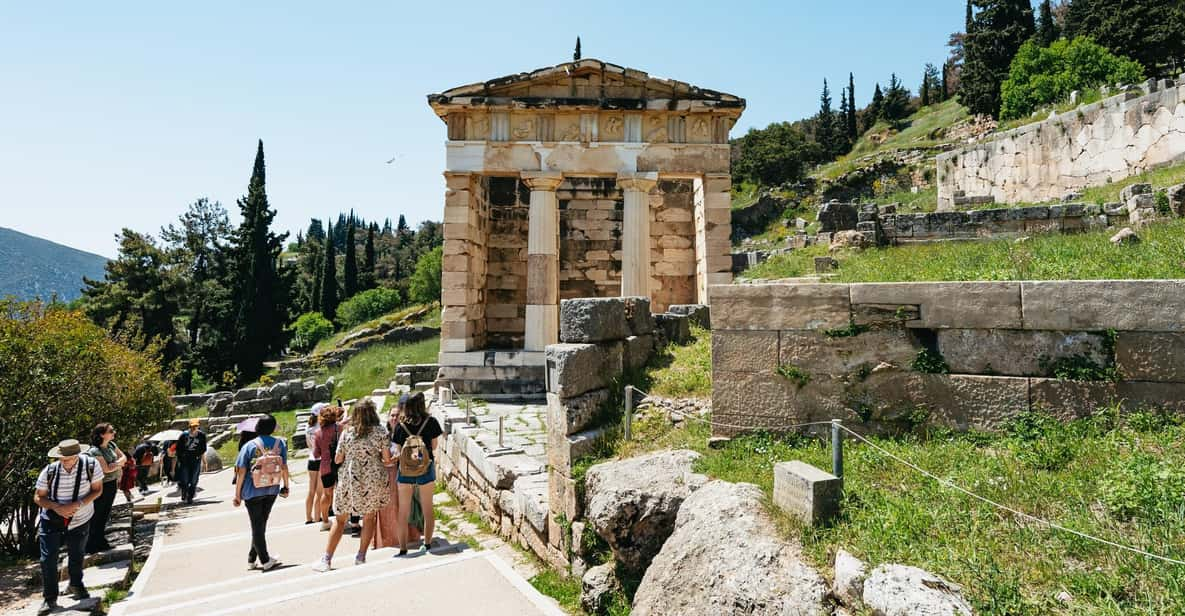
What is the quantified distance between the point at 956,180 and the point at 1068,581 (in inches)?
1172

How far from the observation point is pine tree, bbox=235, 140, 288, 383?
3800cm

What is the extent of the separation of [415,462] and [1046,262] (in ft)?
25.4

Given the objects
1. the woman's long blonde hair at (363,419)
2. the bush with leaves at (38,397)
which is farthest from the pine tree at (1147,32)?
the bush with leaves at (38,397)

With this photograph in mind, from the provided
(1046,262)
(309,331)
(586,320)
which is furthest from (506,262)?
(309,331)

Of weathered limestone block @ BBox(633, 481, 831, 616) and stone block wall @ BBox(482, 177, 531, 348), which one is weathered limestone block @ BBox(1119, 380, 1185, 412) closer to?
weathered limestone block @ BBox(633, 481, 831, 616)

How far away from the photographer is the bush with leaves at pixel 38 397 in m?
9.62

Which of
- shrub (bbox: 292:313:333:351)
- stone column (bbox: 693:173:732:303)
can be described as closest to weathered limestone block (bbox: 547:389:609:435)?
stone column (bbox: 693:173:732:303)

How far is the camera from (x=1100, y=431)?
14.2ft

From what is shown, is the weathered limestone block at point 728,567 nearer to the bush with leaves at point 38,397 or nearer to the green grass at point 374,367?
the bush with leaves at point 38,397

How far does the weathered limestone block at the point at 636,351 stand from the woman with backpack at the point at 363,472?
2870 millimetres

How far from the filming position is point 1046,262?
7.25 meters

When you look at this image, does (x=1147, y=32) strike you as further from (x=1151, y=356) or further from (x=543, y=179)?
(x=1151, y=356)

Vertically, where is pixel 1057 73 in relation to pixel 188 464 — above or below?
above

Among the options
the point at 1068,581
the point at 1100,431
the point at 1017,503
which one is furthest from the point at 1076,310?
the point at 1068,581
